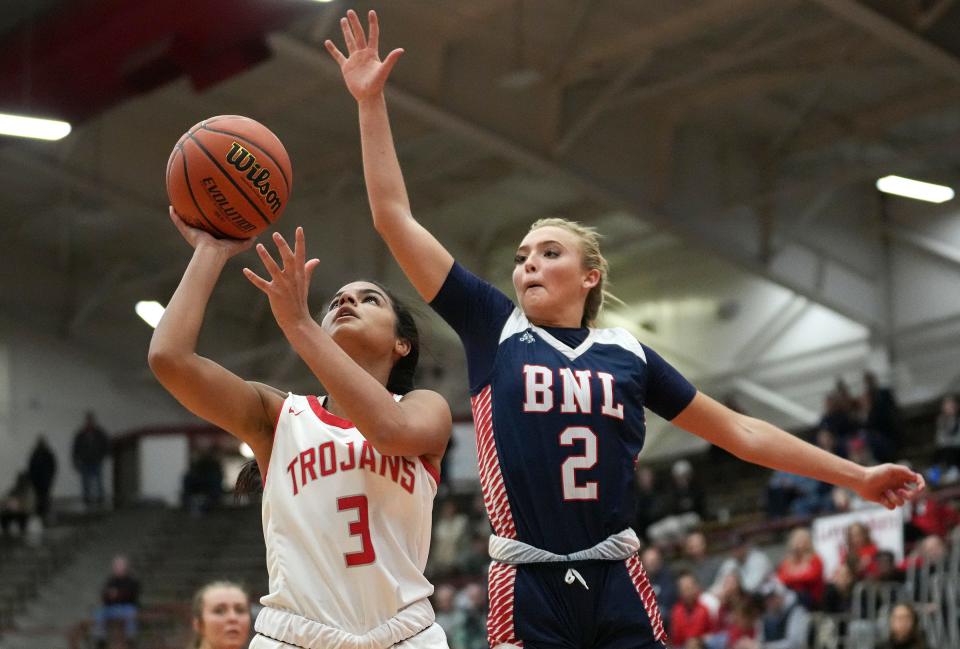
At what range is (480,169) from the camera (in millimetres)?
23734

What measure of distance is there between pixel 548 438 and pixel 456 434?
84.7 feet

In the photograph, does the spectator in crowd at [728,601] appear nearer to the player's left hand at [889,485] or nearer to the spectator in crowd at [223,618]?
the spectator in crowd at [223,618]

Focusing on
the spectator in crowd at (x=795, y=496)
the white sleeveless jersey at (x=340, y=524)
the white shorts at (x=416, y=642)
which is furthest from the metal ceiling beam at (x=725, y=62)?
the white shorts at (x=416, y=642)

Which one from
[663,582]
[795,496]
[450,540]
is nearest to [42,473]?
[450,540]

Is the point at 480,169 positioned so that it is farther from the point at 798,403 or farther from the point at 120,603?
the point at 120,603

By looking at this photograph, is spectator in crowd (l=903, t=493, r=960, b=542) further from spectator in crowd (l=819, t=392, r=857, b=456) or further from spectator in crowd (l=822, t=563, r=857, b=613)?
spectator in crowd (l=819, t=392, r=857, b=456)

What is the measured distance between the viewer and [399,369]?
4.21 m

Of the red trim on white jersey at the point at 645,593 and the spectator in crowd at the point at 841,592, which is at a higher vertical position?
the spectator in crowd at the point at 841,592

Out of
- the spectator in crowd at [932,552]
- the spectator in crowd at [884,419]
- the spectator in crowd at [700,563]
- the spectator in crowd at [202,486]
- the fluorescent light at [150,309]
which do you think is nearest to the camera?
the spectator in crowd at [932,552]

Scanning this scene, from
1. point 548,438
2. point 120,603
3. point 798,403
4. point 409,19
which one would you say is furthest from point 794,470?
point 798,403

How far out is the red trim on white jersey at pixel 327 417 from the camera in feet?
12.8

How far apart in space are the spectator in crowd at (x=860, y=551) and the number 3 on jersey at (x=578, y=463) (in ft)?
30.0

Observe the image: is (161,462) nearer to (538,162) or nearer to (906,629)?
(538,162)

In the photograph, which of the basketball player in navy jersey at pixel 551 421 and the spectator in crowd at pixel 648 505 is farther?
the spectator in crowd at pixel 648 505
